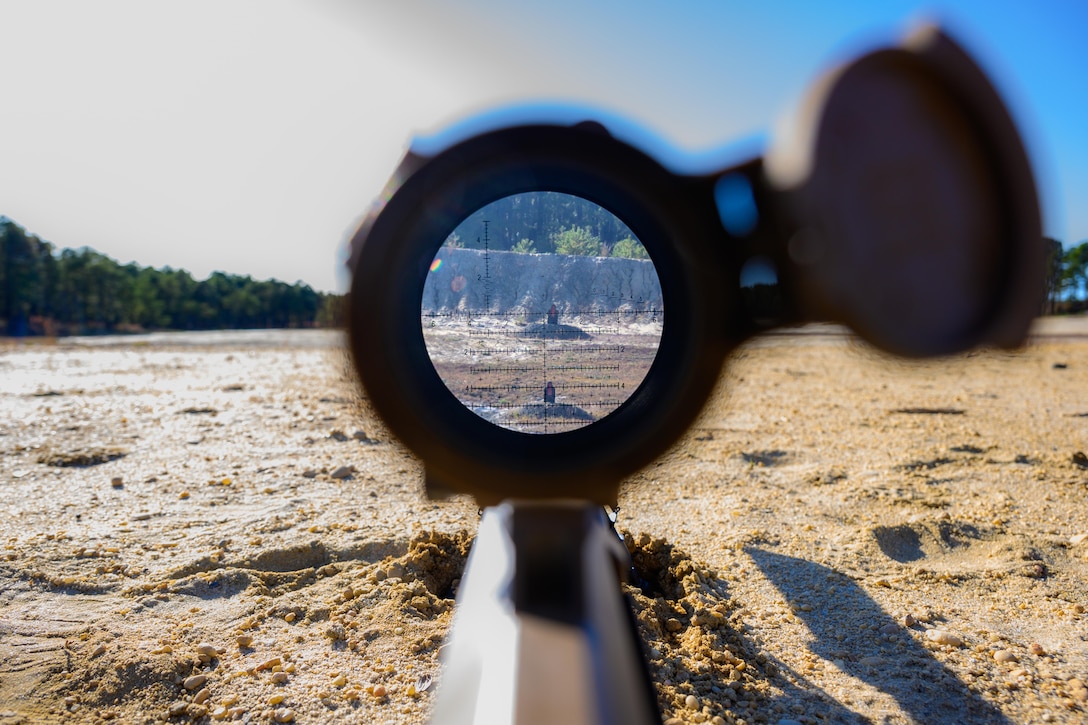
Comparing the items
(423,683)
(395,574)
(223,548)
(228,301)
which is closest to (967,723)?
(423,683)

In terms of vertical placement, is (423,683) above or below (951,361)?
below

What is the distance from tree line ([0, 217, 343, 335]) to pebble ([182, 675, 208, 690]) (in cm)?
4428

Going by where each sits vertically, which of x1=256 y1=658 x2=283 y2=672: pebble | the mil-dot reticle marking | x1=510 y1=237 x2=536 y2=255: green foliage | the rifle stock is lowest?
x1=256 y1=658 x2=283 y2=672: pebble

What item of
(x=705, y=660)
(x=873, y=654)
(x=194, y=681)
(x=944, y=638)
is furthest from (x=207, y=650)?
(x=944, y=638)

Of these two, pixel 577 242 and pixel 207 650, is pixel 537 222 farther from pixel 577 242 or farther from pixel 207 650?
pixel 207 650

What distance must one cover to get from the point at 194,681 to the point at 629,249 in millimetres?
1832

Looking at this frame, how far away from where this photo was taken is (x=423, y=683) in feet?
6.37

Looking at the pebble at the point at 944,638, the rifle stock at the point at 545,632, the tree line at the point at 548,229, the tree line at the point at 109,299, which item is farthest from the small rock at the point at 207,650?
the tree line at the point at 109,299

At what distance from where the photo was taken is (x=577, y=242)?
57.4 inches

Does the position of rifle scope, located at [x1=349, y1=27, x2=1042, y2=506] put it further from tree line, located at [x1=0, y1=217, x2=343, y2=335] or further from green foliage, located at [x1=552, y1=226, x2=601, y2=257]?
tree line, located at [x1=0, y1=217, x2=343, y2=335]

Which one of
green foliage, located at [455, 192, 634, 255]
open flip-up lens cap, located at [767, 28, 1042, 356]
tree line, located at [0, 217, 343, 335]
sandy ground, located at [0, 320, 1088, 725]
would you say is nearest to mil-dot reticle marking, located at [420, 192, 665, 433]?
green foliage, located at [455, 192, 634, 255]

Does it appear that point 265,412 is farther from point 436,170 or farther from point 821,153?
point 821,153

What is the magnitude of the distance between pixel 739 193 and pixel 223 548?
2848 mm

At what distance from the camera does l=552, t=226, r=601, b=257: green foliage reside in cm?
144
